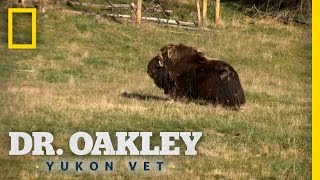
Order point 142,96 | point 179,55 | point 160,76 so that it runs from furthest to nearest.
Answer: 1. point 160,76
2. point 142,96
3. point 179,55

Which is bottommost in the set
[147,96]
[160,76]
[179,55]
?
[147,96]

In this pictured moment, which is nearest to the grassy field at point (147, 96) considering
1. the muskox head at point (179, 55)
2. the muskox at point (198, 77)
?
the muskox at point (198, 77)

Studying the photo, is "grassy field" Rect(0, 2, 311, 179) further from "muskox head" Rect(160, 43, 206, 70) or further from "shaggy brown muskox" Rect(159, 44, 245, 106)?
"muskox head" Rect(160, 43, 206, 70)

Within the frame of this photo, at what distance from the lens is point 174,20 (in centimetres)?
1697

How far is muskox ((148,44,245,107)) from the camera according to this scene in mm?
10094

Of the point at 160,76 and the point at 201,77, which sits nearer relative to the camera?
the point at 201,77

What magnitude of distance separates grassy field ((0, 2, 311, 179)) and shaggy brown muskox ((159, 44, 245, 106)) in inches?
10.1

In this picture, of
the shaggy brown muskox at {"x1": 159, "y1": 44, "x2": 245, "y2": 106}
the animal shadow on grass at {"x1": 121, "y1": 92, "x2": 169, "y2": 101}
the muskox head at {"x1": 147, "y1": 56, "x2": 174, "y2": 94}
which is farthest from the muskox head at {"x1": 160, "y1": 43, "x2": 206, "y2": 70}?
the animal shadow on grass at {"x1": 121, "y1": 92, "x2": 169, "y2": 101}

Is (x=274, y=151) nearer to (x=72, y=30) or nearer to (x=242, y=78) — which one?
(x=242, y=78)

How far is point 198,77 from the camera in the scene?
1028 centimetres

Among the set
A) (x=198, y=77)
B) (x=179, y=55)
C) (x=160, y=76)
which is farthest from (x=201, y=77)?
(x=160, y=76)

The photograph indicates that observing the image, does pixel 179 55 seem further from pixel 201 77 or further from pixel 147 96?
pixel 147 96

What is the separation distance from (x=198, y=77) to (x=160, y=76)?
0.61m

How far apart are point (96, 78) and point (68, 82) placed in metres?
0.61
